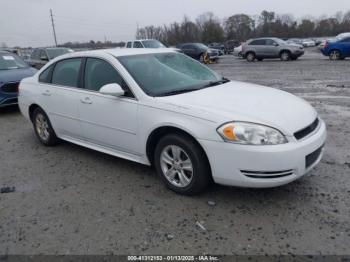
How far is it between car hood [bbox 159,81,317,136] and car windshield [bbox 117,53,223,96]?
23 centimetres

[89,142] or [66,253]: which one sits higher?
[89,142]

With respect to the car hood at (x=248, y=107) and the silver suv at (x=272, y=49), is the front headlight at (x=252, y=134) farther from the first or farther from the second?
the silver suv at (x=272, y=49)

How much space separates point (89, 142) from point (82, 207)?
1317 millimetres

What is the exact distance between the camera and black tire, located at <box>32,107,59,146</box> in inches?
215

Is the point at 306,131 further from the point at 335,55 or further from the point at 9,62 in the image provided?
the point at 335,55

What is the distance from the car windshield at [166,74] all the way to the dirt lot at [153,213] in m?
1.15

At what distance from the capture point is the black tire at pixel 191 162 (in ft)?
11.2

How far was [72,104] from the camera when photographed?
185 inches

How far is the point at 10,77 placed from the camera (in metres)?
8.55

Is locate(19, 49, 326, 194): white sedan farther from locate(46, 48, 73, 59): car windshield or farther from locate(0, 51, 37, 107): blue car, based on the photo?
locate(46, 48, 73, 59): car windshield

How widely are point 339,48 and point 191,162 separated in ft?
67.3

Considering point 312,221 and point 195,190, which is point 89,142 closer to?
point 195,190

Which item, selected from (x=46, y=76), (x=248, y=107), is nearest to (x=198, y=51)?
(x=46, y=76)

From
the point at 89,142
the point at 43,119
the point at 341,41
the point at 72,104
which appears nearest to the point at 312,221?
the point at 89,142
